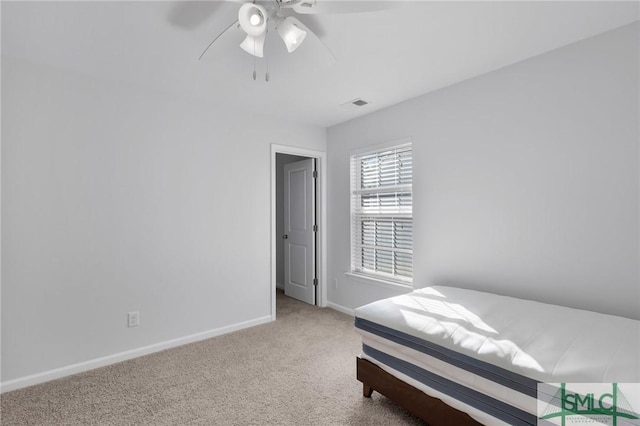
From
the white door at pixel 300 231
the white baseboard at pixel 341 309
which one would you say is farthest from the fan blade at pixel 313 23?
the white baseboard at pixel 341 309

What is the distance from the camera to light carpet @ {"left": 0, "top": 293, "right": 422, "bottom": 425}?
190 centimetres

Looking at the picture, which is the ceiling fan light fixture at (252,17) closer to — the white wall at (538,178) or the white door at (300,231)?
the white wall at (538,178)

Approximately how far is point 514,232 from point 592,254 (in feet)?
1.57

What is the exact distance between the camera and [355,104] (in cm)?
324

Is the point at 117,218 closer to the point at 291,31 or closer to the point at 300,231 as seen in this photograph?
the point at 291,31

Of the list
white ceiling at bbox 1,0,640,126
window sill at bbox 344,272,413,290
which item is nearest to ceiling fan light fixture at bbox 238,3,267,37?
white ceiling at bbox 1,0,640,126

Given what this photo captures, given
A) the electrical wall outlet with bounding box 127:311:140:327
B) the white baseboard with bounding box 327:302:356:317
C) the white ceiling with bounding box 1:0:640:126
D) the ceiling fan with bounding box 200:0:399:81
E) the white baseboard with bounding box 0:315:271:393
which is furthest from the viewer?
the white baseboard with bounding box 327:302:356:317

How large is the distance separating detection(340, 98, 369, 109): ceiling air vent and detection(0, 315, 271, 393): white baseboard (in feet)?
8.53

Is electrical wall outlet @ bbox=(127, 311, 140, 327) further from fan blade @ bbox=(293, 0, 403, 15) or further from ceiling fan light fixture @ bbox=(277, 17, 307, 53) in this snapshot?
fan blade @ bbox=(293, 0, 403, 15)

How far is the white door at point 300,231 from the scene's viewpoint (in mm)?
4219

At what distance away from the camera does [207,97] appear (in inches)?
120

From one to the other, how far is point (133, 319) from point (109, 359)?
34 cm

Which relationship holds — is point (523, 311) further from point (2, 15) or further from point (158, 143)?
point (2, 15)

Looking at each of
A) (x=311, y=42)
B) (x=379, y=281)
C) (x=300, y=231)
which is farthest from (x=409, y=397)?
(x=300, y=231)
